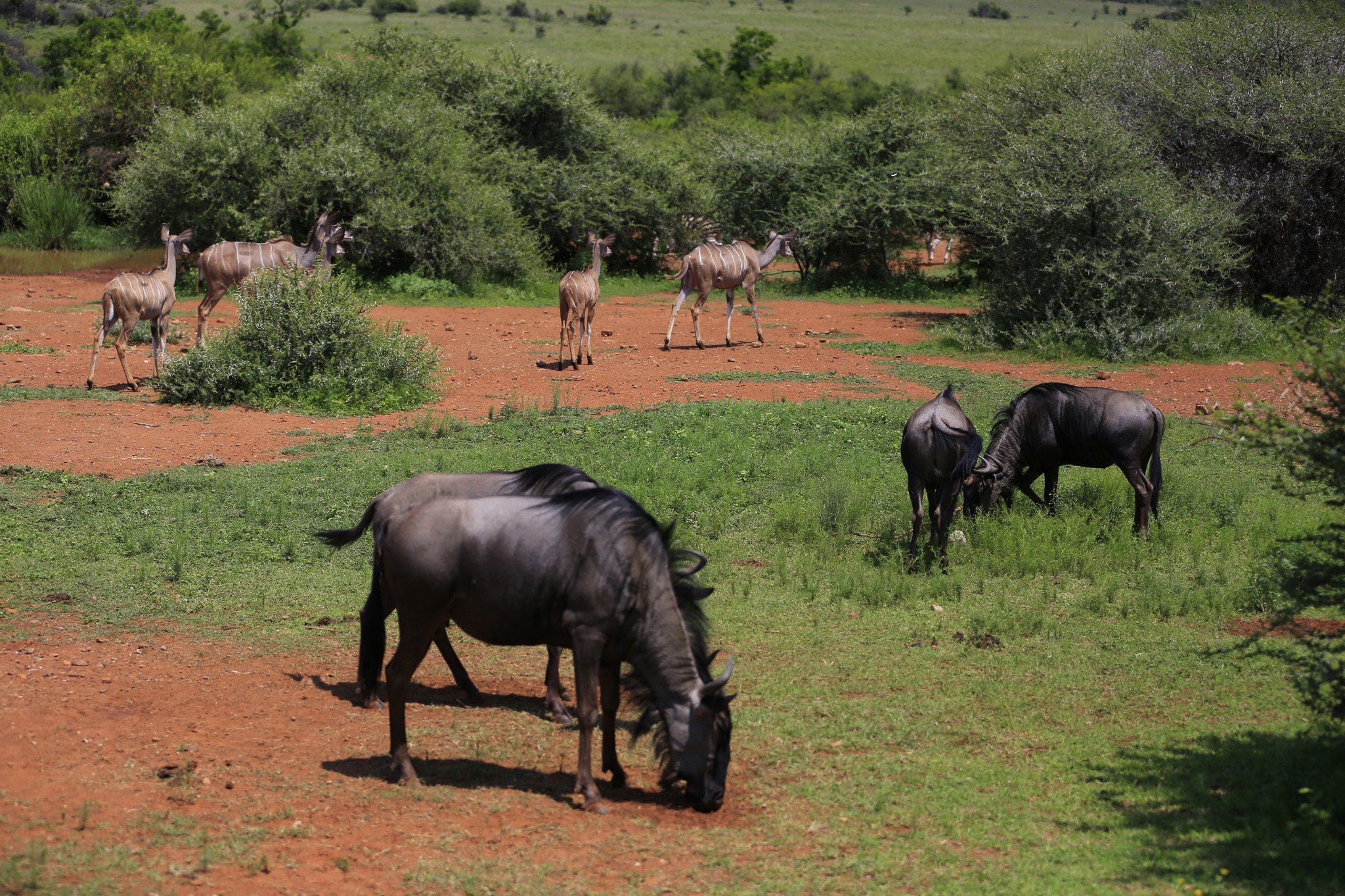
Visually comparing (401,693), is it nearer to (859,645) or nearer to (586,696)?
(586,696)

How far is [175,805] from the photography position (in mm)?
5562

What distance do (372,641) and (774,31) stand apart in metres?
88.0

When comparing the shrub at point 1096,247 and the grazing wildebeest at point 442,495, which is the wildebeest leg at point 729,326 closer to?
the shrub at point 1096,247

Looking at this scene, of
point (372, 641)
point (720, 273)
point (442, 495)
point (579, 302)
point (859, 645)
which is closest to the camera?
point (442, 495)

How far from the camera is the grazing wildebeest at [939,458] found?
9.63 meters

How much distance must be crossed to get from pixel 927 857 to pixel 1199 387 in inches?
570

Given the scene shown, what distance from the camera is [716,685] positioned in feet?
18.7

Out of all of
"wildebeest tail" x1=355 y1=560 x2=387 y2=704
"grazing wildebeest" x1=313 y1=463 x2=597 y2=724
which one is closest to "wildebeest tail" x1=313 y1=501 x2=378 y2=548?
"grazing wildebeest" x1=313 y1=463 x2=597 y2=724

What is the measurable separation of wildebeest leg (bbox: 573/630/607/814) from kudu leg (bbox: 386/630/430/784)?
0.77 meters

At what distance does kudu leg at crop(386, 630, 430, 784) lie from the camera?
596cm

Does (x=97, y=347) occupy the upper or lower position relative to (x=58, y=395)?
upper

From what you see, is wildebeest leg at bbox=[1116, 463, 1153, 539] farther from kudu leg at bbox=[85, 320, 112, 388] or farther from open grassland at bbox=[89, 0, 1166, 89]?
open grassland at bbox=[89, 0, 1166, 89]

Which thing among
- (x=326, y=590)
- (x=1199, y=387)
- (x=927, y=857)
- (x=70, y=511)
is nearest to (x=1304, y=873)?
(x=927, y=857)

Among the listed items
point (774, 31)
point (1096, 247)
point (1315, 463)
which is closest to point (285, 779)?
point (1315, 463)
